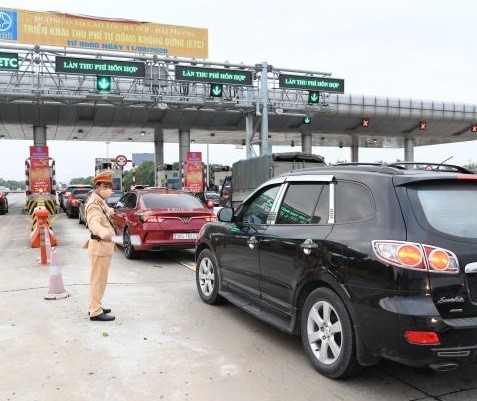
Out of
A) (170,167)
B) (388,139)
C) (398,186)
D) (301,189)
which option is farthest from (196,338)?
(388,139)

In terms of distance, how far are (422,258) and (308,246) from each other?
3.37 ft

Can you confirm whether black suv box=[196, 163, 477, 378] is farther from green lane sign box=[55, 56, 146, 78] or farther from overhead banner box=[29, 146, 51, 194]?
overhead banner box=[29, 146, 51, 194]

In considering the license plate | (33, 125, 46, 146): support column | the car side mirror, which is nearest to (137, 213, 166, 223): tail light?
the license plate

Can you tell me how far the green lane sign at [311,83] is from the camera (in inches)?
1034

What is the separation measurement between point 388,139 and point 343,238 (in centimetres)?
4288

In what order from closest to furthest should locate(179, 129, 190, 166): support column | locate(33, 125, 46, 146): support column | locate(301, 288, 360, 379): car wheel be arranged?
locate(301, 288, 360, 379): car wheel → locate(33, 125, 46, 146): support column → locate(179, 129, 190, 166): support column

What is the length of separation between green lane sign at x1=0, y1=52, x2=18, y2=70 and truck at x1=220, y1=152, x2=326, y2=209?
34.5ft

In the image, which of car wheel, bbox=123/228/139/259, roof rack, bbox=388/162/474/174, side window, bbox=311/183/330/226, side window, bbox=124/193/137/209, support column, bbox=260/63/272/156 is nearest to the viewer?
side window, bbox=311/183/330/226

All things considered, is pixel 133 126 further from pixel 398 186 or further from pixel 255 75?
pixel 398 186

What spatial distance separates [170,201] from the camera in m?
10.5

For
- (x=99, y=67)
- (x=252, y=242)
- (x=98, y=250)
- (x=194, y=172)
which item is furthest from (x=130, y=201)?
(x=194, y=172)

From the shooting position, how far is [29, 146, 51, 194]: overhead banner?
2586 cm

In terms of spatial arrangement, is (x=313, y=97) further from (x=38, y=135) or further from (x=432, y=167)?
(x=432, y=167)

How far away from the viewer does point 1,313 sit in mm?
6074
